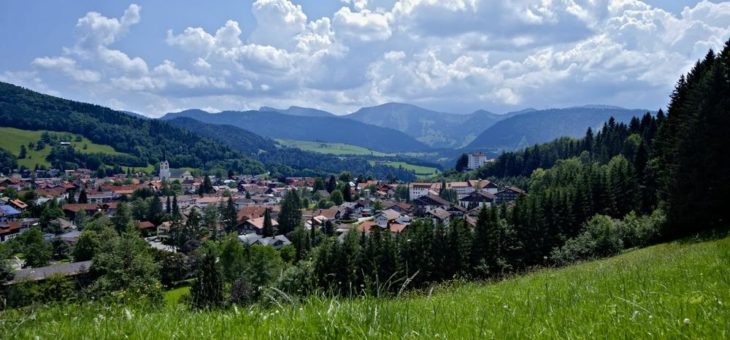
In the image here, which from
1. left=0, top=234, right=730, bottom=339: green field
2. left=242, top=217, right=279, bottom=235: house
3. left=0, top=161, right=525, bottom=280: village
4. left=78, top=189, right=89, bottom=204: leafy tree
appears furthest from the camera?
left=78, top=189, right=89, bottom=204: leafy tree

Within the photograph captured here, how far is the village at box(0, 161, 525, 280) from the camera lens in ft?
303

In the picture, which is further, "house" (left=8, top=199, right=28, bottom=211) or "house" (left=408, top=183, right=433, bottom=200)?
"house" (left=408, top=183, right=433, bottom=200)

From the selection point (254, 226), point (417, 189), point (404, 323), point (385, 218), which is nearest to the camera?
point (404, 323)

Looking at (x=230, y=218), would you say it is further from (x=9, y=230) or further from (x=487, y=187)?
(x=487, y=187)

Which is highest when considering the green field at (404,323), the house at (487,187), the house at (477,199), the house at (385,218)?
the green field at (404,323)

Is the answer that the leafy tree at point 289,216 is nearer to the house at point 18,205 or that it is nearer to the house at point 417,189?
the house at point 417,189

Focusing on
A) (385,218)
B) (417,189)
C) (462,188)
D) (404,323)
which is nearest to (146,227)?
(385,218)

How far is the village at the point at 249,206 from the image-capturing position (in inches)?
3637

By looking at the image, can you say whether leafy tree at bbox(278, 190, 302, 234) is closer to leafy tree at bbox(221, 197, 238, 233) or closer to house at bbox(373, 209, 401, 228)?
leafy tree at bbox(221, 197, 238, 233)

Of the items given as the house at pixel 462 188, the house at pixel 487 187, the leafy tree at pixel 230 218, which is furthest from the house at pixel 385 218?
the house at pixel 462 188

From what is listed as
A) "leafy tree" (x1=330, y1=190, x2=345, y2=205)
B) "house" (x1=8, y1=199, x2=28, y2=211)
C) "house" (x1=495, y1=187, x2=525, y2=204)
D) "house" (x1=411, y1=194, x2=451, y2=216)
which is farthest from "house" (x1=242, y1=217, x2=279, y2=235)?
"house" (x1=8, y1=199, x2=28, y2=211)

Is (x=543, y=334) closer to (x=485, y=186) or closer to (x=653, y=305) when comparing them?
(x=653, y=305)

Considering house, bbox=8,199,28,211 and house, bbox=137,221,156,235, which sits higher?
house, bbox=8,199,28,211

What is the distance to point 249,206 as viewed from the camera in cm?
14075
